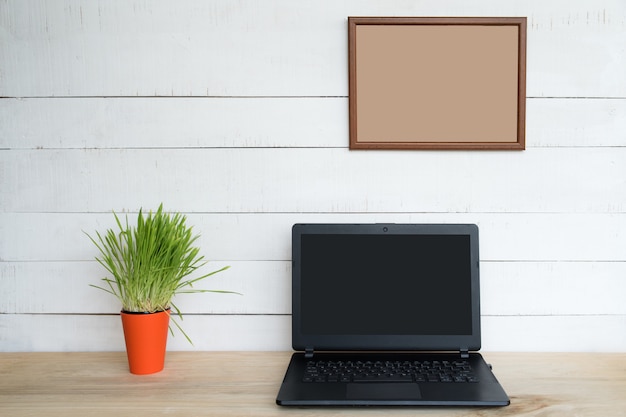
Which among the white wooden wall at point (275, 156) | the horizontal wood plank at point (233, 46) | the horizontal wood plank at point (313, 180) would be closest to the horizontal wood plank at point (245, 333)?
the white wooden wall at point (275, 156)

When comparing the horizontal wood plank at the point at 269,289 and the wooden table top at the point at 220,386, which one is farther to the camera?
the horizontal wood plank at the point at 269,289

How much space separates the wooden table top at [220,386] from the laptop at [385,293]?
102mm

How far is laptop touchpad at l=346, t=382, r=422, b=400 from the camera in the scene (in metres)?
0.85

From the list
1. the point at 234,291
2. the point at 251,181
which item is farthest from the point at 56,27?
the point at 234,291

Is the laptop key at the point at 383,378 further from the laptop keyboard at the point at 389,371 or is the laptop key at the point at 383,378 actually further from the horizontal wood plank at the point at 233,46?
the horizontal wood plank at the point at 233,46

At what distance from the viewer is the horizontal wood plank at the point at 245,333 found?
1144 millimetres

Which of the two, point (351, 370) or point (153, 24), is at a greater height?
point (153, 24)

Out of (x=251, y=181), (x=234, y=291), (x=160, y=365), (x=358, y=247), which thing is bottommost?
(x=160, y=365)

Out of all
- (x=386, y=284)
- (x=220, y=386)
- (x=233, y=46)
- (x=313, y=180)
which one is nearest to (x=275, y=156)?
(x=313, y=180)

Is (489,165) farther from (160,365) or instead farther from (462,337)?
(160,365)

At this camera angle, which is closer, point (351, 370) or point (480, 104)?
point (351, 370)

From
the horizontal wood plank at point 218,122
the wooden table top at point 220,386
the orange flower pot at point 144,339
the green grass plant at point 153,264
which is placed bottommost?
the wooden table top at point 220,386

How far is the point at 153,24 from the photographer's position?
113 centimetres

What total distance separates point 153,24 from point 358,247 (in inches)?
25.9
